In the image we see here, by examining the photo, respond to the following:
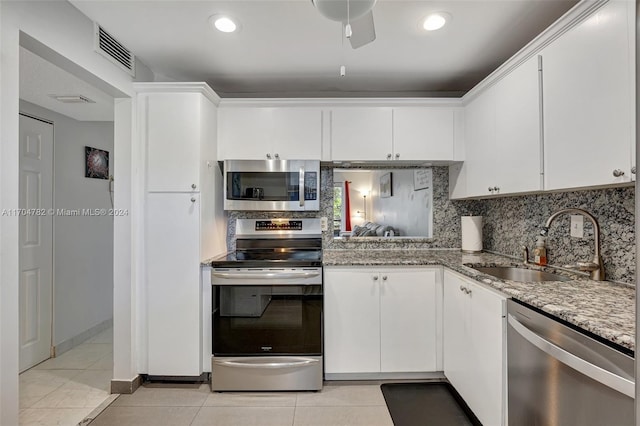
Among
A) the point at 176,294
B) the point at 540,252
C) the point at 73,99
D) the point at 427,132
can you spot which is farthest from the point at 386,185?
the point at 73,99

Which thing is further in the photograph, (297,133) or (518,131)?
(297,133)

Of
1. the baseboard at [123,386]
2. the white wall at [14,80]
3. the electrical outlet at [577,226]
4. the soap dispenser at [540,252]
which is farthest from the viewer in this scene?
the baseboard at [123,386]

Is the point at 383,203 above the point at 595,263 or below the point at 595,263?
above

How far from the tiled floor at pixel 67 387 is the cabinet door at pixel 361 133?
2449 mm

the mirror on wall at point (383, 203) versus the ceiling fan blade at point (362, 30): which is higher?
the ceiling fan blade at point (362, 30)

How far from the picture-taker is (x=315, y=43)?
2.19 metres

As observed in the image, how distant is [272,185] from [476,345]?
1811mm

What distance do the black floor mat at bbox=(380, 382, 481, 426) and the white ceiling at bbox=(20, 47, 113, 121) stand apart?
3.06 metres

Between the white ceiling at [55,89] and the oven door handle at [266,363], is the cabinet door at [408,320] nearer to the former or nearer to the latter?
the oven door handle at [266,363]

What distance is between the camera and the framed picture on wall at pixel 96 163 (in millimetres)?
3356

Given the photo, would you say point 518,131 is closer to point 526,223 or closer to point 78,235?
point 526,223

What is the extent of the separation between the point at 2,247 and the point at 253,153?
1620mm

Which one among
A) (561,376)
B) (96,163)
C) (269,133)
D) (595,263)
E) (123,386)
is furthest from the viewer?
(96,163)

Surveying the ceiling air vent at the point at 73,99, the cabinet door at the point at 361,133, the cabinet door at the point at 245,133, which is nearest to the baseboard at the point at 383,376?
the cabinet door at the point at 361,133
